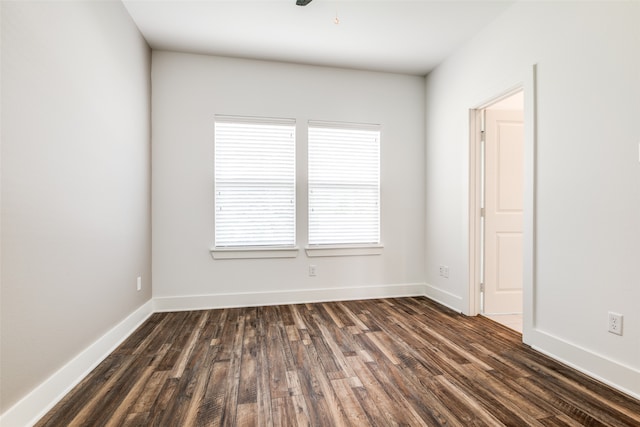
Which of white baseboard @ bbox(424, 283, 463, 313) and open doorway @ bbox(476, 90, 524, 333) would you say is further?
white baseboard @ bbox(424, 283, 463, 313)

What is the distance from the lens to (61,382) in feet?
6.01

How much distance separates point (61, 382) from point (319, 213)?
2.72m

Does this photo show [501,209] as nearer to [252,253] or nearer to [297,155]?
[297,155]

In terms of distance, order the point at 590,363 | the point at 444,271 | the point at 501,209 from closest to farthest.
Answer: the point at 590,363, the point at 501,209, the point at 444,271

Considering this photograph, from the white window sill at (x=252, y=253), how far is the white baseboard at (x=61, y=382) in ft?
3.53

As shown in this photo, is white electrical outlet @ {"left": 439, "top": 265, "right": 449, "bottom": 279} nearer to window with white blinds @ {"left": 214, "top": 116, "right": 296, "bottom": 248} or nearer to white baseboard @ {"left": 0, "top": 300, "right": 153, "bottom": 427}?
window with white blinds @ {"left": 214, "top": 116, "right": 296, "bottom": 248}

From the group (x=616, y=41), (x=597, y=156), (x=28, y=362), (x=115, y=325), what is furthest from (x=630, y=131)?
(x=115, y=325)

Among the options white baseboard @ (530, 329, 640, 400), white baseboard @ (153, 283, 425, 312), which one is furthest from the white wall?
white baseboard @ (153, 283, 425, 312)

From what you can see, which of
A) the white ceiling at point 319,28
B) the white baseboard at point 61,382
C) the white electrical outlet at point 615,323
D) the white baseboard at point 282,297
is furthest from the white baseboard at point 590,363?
the white baseboard at point 61,382

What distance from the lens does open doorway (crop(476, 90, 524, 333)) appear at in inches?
131

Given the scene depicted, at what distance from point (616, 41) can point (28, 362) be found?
3782 millimetres

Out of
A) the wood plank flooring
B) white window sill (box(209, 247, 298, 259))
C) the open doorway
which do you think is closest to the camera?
the wood plank flooring

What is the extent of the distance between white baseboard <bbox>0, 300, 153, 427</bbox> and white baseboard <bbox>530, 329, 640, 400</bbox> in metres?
3.25

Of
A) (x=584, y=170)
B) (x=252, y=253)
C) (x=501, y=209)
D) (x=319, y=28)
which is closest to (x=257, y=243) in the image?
(x=252, y=253)
